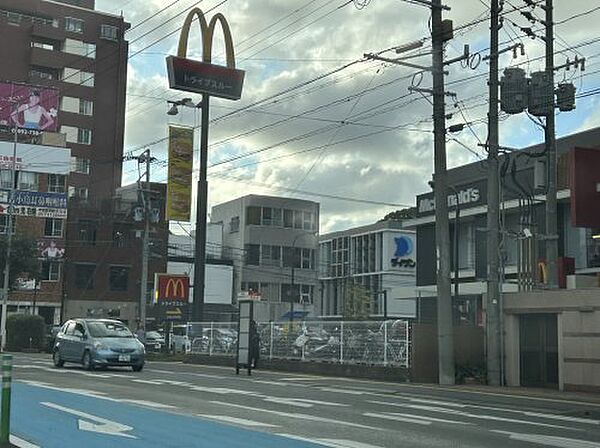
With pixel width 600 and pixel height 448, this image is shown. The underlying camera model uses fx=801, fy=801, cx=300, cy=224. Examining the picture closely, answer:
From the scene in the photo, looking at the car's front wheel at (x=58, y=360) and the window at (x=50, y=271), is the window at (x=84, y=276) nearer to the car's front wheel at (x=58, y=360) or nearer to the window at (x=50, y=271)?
the window at (x=50, y=271)

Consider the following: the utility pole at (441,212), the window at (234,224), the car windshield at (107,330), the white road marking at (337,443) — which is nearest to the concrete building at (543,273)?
the utility pole at (441,212)

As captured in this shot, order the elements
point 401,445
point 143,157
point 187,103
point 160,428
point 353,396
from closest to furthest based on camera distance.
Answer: point 401,445
point 160,428
point 353,396
point 187,103
point 143,157

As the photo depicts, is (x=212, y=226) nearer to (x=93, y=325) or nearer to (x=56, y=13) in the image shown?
(x=56, y=13)

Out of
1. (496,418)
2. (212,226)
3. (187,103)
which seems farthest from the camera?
(212,226)

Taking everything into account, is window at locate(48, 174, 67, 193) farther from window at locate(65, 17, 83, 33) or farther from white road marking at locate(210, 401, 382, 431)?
white road marking at locate(210, 401, 382, 431)

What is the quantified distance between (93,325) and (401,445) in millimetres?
16522

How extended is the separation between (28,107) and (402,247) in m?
33.7

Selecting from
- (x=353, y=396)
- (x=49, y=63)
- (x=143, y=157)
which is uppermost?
(x=49, y=63)

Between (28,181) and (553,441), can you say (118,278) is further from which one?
(553,441)

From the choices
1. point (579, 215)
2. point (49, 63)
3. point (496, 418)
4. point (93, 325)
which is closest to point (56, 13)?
point (49, 63)

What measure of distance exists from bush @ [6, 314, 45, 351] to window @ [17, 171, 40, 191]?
18.9 meters

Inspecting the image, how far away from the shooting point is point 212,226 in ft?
271

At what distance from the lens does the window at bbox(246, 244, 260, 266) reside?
77.8 meters

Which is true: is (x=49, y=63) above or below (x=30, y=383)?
above
